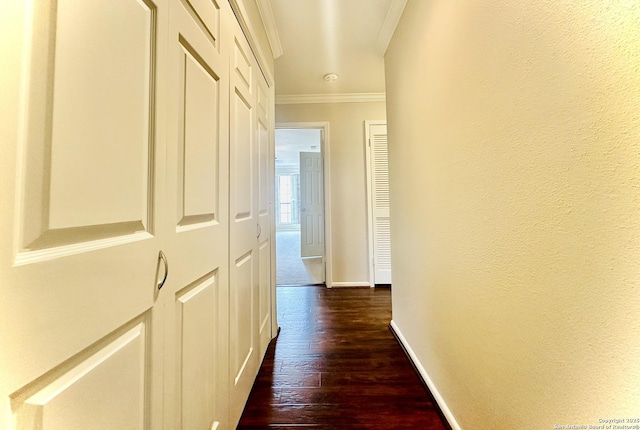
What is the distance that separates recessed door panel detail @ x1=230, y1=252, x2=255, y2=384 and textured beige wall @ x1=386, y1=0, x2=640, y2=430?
99 centimetres

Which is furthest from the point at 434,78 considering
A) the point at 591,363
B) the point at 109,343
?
the point at 109,343

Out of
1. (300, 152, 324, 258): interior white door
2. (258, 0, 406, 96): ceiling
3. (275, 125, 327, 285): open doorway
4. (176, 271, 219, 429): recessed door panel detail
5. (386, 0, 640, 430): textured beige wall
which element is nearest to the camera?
(386, 0, 640, 430): textured beige wall

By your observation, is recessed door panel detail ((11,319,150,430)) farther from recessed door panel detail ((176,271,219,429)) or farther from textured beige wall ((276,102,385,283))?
textured beige wall ((276,102,385,283))

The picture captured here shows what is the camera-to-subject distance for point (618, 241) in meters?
0.53

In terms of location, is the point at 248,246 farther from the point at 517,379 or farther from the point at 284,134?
the point at 284,134

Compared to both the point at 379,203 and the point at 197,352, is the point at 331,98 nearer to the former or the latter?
the point at 379,203

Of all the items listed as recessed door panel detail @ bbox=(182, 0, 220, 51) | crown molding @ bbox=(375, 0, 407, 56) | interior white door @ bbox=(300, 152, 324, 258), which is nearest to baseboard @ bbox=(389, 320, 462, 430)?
recessed door panel detail @ bbox=(182, 0, 220, 51)

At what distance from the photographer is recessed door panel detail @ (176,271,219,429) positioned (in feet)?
2.59

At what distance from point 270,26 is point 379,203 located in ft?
7.06

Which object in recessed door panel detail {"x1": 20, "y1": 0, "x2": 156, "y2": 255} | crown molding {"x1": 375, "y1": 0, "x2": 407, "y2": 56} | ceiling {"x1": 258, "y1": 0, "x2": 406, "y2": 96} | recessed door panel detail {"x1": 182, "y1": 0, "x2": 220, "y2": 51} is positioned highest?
ceiling {"x1": 258, "y1": 0, "x2": 406, "y2": 96}

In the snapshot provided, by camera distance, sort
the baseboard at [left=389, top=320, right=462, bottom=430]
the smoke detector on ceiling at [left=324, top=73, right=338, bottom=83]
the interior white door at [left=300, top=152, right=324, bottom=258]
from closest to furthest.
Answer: the baseboard at [left=389, top=320, right=462, bottom=430], the smoke detector on ceiling at [left=324, top=73, right=338, bottom=83], the interior white door at [left=300, top=152, right=324, bottom=258]

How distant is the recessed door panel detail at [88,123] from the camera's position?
402 mm

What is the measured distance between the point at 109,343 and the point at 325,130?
3095mm

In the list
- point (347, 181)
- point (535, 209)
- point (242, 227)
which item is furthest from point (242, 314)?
point (347, 181)
